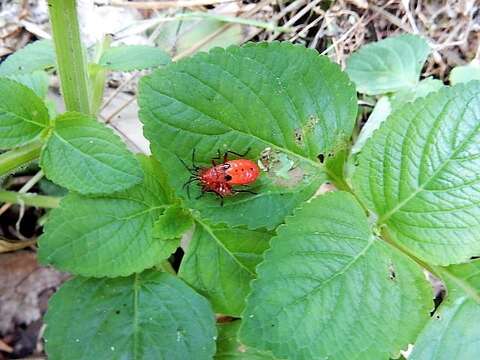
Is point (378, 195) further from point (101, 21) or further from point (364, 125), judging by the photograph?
point (101, 21)

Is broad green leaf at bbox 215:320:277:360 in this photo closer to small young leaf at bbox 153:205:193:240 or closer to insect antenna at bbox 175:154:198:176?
small young leaf at bbox 153:205:193:240

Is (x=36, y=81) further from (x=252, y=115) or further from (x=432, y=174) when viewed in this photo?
(x=432, y=174)

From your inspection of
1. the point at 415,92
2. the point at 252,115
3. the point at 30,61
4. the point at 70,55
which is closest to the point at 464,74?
the point at 415,92

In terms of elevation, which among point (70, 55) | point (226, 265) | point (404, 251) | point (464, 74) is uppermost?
point (70, 55)

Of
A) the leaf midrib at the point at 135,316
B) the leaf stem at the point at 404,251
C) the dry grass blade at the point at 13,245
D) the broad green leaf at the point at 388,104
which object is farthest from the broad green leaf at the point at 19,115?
the broad green leaf at the point at 388,104

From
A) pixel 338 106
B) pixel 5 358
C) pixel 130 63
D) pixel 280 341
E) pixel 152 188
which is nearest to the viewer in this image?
pixel 280 341

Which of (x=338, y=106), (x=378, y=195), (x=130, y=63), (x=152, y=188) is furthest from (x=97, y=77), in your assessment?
(x=378, y=195)

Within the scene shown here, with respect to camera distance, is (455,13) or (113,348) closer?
(113,348)
